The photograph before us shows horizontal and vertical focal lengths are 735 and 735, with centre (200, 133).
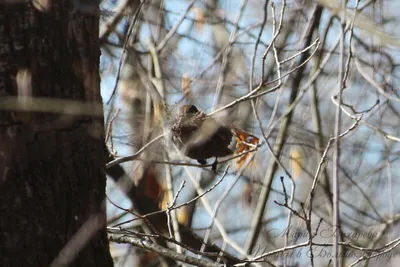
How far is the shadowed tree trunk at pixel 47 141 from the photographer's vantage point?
6.95 feet

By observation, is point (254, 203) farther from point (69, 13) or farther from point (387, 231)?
point (69, 13)

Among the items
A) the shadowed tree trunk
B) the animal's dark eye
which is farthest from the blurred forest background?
the shadowed tree trunk

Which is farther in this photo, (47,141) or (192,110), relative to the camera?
(192,110)

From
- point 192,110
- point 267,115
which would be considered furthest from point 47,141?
point 267,115

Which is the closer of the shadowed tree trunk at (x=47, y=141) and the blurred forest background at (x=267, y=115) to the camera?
the shadowed tree trunk at (x=47, y=141)

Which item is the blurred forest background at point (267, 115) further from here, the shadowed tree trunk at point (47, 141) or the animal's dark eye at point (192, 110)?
the shadowed tree trunk at point (47, 141)

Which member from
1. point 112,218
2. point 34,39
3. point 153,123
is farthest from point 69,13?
point 112,218

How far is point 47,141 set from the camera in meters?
2.16

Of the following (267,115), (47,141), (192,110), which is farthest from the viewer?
(267,115)

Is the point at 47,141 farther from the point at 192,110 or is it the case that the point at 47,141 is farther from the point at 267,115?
the point at 267,115

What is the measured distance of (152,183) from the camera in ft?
15.8

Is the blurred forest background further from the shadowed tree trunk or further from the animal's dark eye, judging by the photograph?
the shadowed tree trunk

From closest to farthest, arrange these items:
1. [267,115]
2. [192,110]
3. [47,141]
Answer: [47,141] → [192,110] → [267,115]

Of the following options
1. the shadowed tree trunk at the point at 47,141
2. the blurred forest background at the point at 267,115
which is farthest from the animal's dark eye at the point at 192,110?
the shadowed tree trunk at the point at 47,141
